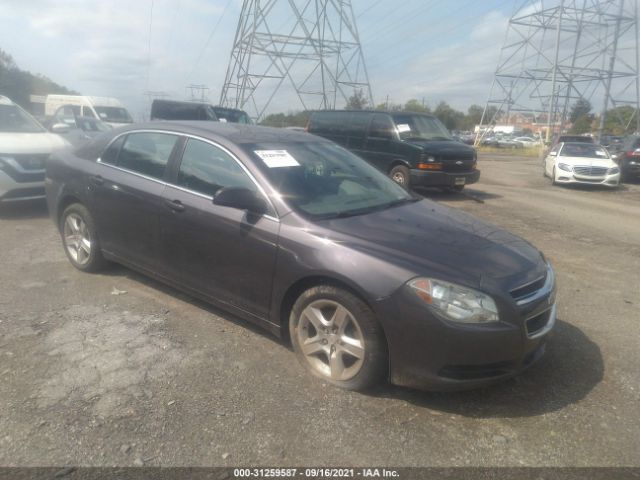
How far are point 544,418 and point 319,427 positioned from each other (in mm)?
1320

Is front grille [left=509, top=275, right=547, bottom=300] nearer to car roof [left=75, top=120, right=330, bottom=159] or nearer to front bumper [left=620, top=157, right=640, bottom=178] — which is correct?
car roof [left=75, top=120, right=330, bottom=159]

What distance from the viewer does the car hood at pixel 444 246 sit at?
9.65 ft

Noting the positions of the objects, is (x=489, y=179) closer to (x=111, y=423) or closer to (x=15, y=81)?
(x=111, y=423)

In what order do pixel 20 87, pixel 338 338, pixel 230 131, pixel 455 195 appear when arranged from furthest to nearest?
pixel 20 87 < pixel 455 195 < pixel 230 131 < pixel 338 338

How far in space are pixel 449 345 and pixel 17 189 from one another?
7.02 m

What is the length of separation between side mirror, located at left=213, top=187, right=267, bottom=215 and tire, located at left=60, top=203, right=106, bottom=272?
2.01 m

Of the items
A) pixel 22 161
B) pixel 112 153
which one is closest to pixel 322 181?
pixel 112 153

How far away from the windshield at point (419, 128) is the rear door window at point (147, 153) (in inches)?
299

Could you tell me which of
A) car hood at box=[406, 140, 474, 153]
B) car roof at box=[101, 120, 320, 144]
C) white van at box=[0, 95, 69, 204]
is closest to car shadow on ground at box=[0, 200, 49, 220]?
white van at box=[0, 95, 69, 204]

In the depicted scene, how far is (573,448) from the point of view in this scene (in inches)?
105

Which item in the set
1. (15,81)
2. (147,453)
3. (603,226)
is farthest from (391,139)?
(15,81)

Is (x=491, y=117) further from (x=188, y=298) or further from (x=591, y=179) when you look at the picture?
(x=188, y=298)

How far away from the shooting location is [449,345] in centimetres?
279

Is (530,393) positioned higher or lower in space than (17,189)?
lower
